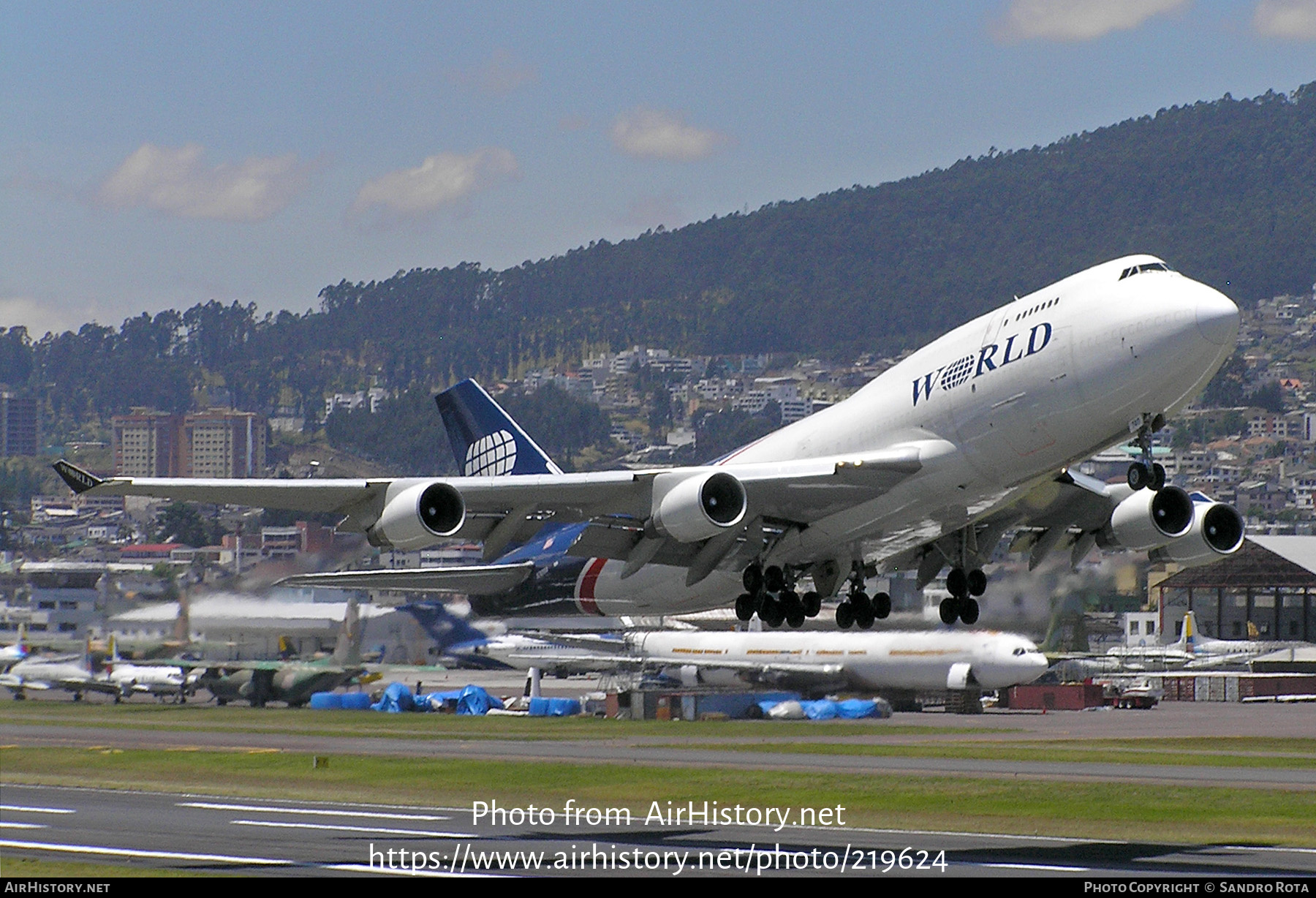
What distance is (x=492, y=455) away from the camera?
54062mm

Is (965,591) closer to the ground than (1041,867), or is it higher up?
higher up

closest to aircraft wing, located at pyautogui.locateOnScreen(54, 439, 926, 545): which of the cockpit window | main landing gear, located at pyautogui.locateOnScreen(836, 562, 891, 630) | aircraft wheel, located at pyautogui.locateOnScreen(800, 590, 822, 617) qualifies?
aircraft wheel, located at pyautogui.locateOnScreen(800, 590, 822, 617)

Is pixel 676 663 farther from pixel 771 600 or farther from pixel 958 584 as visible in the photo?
pixel 771 600

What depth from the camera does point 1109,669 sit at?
91.9 metres

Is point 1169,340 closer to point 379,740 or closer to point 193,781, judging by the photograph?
point 193,781

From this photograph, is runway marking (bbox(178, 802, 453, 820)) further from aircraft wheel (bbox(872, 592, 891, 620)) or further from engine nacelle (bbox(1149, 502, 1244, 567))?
engine nacelle (bbox(1149, 502, 1244, 567))

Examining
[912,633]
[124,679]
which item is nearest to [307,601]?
[124,679]

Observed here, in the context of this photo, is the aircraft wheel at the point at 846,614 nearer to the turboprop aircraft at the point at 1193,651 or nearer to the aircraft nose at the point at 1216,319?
the aircraft nose at the point at 1216,319

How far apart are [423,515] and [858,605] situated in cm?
1241

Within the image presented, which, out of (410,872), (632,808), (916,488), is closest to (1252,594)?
(632,808)

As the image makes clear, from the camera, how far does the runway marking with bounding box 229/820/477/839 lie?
127 ft

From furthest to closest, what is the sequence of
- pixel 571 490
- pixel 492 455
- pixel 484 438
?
pixel 484 438 < pixel 492 455 < pixel 571 490

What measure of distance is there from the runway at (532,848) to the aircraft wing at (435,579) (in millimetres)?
6387

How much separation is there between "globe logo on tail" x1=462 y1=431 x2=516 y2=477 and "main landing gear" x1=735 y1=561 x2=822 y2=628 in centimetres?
1412
